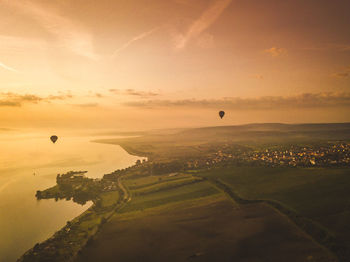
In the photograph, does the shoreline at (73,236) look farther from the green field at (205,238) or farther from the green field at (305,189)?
the green field at (305,189)

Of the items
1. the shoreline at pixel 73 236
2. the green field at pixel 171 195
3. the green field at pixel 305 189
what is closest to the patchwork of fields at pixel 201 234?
the green field at pixel 171 195

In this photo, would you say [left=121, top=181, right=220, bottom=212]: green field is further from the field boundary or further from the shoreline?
the field boundary

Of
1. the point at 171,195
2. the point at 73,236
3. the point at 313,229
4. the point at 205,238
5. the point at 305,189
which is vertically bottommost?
the point at 73,236

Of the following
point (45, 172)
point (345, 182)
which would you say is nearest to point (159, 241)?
point (345, 182)


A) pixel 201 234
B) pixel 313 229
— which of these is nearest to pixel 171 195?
pixel 201 234

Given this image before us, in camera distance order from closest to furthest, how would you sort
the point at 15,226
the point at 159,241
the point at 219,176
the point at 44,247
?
the point at 159,241
the point at 44,247
the point at 15,226
the point at 219,176

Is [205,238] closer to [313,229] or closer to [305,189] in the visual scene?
[313,229]

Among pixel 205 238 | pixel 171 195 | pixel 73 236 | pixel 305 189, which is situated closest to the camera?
pixel 205 238

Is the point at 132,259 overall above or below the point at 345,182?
below

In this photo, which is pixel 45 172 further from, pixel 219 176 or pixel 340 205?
pixel 340 205

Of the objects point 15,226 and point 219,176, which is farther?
point 219,176

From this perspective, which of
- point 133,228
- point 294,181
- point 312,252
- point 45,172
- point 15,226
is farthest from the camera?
point 45,172
